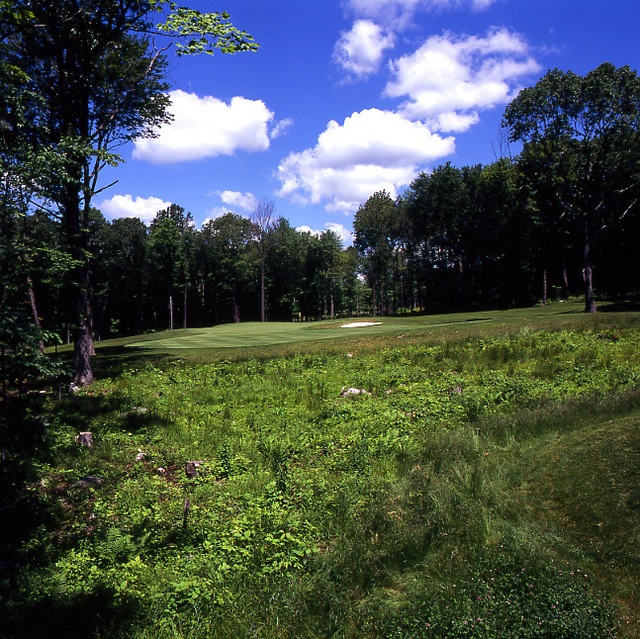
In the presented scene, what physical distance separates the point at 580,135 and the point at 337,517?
98.7 ft

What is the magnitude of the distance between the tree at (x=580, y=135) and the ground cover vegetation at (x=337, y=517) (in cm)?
2202

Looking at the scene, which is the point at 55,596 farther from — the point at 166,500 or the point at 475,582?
the point at 475,582

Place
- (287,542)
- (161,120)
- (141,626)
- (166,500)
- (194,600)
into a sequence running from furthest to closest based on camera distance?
(161,120) < (166,500) < (287,542) < (194,600) < (141,626)

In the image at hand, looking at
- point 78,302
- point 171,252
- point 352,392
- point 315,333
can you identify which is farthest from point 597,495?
point 171,252

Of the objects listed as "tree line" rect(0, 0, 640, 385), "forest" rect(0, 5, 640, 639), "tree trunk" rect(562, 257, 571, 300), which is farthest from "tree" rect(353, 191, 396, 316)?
"forest" rect(0, 5, 640, 639)

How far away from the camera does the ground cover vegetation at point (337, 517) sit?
385cm

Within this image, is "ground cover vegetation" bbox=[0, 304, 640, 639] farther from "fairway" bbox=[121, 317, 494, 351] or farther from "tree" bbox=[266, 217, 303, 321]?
"tree" bbox=[266, 217, 303, 321]

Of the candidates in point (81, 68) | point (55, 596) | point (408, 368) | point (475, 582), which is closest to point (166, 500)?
point (55, 596)

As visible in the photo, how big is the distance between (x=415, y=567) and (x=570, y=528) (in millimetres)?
1727

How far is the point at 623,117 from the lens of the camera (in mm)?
24312

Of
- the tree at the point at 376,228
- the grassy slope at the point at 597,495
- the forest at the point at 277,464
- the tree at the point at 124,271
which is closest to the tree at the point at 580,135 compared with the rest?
the forest at the point at 277,464

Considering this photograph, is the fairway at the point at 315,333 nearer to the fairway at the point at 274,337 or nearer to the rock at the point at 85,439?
the fairway at the point at 274,337

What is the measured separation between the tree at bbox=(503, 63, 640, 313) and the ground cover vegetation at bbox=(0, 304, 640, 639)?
2202cm

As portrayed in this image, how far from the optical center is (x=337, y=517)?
5676 mm
